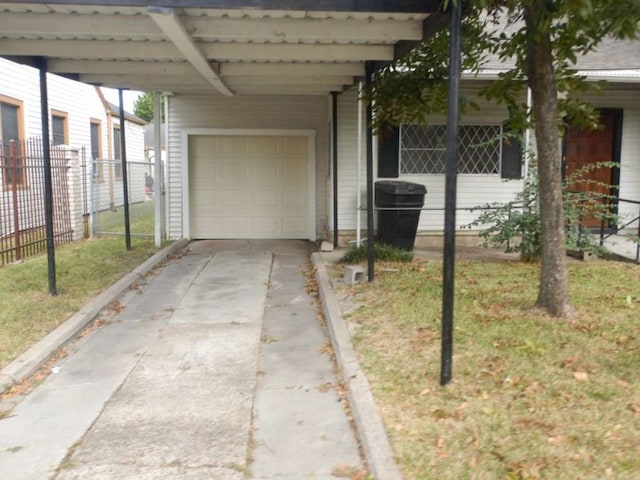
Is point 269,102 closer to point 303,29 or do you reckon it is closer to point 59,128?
point 303,29

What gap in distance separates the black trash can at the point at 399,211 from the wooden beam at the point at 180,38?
10.6ft

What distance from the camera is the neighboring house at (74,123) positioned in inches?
513

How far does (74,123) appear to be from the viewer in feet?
56.1

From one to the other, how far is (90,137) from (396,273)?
1411 cm

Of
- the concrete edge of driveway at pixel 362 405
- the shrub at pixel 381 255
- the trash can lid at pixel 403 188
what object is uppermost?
the trash can lid at pixel 403 188

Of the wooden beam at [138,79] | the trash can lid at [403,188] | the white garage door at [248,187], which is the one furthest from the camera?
the white garage door at [248,187]

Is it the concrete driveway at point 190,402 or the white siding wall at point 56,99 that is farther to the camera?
the white siding wall at point 56,99

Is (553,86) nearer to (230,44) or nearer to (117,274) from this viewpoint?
(230,44)

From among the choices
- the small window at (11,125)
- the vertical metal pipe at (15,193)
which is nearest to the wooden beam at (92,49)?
the vertical metal pipe at (15,193)

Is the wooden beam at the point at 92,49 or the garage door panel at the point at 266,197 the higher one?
the wooden beam at the point at 92,49

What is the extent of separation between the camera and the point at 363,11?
15.7ft

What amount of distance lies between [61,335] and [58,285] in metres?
2.18

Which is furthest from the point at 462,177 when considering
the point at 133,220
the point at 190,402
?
the point at 133,220

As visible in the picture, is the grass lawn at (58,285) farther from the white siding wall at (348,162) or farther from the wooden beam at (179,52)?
the white siding wall at (348,162)
